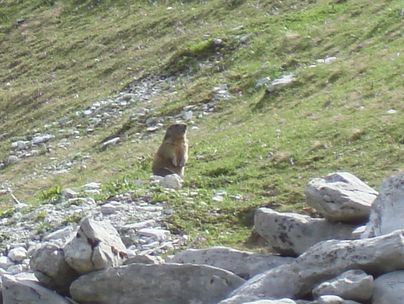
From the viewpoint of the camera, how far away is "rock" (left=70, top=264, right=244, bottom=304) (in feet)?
36.3

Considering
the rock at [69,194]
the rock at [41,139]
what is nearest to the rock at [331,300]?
the rock at [69,194]

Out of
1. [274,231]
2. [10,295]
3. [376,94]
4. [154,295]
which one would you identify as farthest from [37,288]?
[376,94]

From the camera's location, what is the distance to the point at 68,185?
21609mm

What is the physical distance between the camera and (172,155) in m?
19.0

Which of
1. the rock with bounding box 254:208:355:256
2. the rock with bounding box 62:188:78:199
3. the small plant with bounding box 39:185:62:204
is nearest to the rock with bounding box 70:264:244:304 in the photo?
the rock with bounding box 254:208:355:256

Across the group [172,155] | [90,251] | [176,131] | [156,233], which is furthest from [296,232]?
[176,131]

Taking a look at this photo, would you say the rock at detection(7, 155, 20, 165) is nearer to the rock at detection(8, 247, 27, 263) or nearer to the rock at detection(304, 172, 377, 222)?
the rock at detection(8, 247, 27, 263)

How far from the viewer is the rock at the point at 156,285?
11055 millimetres

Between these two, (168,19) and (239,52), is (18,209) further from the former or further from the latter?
(168,19)

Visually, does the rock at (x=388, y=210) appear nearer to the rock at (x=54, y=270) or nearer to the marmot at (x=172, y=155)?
the rock at (x=54, y=270)

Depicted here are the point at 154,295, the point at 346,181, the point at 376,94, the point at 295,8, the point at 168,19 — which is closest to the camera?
the point at 154,295

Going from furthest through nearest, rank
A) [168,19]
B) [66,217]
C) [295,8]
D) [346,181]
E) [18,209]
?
[168,19] → [295,8] → [18,209] → [66,217] → [346,181]

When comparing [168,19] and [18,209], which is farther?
[168,19]

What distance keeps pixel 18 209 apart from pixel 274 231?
6.10 metres
